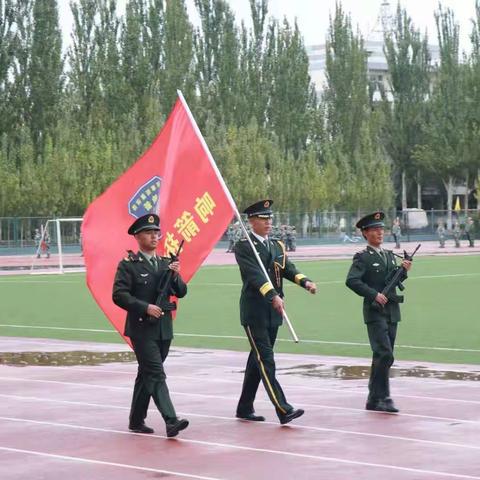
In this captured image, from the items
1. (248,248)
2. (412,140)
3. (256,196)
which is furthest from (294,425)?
(412,140)

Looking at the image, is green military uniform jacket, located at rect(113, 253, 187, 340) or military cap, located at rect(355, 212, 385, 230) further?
military cap, located at rect(355, 212, 385, 230)

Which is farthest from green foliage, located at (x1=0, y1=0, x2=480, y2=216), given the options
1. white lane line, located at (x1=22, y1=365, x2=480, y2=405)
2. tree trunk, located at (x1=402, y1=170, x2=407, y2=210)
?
white lane line, located at (x1=22, y1=365, x2=480, y2=405)

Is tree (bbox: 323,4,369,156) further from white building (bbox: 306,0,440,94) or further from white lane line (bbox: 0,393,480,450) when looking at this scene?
white lane line (bbox: 0,393,480,450)

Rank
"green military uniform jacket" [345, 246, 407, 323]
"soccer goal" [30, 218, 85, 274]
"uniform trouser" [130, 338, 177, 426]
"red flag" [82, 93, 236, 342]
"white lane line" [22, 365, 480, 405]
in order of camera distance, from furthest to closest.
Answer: "soccer goal" [30, 218, 85, 274] < "white lane line" [22, 365, 480, 405] < "red flag" [82, 93, 236, 342] < "green military uniform jacket" [345, 246, 407, 323] < "uniform trouser" [130, 338, 177, 426]

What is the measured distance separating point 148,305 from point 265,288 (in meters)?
1.07

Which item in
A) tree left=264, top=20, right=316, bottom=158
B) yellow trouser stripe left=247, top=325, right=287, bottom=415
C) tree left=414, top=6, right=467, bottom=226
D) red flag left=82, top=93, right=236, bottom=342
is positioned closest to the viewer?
yellow trouser stripe left=247, top=325, right=287, bottom=415

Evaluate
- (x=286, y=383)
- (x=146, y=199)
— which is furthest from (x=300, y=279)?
(x=286, y=383)

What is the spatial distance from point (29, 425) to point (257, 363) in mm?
1992

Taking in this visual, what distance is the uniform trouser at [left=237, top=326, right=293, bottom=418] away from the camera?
10.9 meters

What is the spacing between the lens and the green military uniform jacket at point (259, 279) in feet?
36.5

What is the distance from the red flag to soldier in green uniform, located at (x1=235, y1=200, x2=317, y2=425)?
64 cm

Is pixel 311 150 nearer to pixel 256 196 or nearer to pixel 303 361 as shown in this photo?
pixel 256 196

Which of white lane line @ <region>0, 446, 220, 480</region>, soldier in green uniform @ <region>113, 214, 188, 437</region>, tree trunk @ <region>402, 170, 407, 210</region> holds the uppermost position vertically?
tree trunk @ <region>402, 170, 407, 210</region>

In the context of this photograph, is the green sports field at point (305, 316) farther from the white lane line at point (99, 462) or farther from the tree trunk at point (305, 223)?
the tree trunk at point (305, 223)
